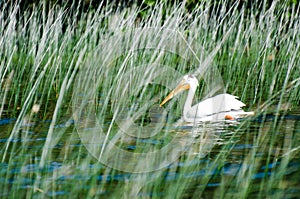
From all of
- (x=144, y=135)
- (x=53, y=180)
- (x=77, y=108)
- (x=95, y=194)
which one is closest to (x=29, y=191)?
(x=53, y=180)

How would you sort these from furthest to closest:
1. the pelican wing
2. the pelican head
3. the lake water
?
the pelican head
the pelican wing
the lake water

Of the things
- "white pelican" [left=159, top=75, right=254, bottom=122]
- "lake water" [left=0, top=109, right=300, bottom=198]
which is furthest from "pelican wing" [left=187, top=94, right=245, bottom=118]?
"lake water" [left=0, top=109, right=300, bottom=198]

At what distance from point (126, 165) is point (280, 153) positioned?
1020 millimetres

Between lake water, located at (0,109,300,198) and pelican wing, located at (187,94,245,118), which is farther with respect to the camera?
pelican wing, located at (187,94,245,118)

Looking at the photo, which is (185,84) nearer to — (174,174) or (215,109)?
(215,109)

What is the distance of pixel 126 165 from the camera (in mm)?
3525

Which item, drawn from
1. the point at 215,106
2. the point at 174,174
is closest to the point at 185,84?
the point at 215,106

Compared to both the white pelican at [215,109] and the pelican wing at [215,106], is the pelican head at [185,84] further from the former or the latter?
the pelican wing at [215,106]

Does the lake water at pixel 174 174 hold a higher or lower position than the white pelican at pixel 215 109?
lower

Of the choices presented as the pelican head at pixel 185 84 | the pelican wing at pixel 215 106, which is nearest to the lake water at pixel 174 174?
the pelican wing at pixel 215 106

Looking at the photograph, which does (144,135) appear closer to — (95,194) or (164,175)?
(164,175)

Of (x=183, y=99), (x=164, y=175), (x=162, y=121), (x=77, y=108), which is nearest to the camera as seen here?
(x=164, y=175)

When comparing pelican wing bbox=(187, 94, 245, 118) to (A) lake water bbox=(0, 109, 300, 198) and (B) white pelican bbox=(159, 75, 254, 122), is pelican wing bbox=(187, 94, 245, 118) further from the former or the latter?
(A) lake water bbox=(0, 109, 300, 198)

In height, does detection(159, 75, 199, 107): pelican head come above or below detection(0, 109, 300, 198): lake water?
above
